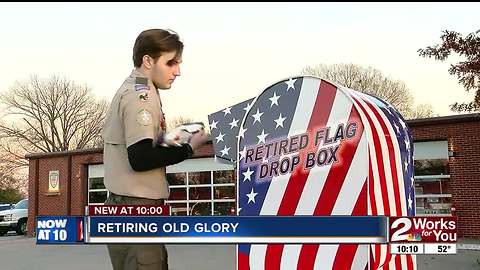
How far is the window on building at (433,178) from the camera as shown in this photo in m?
16.8

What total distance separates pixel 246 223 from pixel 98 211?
0.68m

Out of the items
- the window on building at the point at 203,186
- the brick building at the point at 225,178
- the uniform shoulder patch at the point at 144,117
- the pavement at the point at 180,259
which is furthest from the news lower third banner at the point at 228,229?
the window on building at the point at 203,186

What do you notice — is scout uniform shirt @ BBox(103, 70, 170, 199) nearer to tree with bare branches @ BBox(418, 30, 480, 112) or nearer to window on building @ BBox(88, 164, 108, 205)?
tree with bare branches @ BBox(418, 30, 480, 112)

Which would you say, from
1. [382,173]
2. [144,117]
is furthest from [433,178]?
[144,117]

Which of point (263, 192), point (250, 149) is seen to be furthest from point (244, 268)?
point (250, 149)

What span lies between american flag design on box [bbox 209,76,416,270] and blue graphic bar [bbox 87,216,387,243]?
1.12 metres

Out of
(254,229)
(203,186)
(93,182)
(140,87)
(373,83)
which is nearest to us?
(254,229)

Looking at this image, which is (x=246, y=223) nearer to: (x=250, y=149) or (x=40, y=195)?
(x=250, y=149)

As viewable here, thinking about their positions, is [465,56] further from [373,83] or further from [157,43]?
[373,83]

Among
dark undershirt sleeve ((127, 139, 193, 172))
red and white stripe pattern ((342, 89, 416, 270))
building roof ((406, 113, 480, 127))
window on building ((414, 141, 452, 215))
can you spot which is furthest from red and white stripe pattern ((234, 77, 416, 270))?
window on building ((414, 141, 452, 215))

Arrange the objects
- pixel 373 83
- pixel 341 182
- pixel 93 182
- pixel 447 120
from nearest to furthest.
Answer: pixel 341 182 → pixel 447 120 → pixel 93 182 → pixel 373 83

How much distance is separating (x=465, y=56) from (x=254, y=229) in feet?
31.8

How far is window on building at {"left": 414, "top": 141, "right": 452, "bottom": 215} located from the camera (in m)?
16.8

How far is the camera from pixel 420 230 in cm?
161
